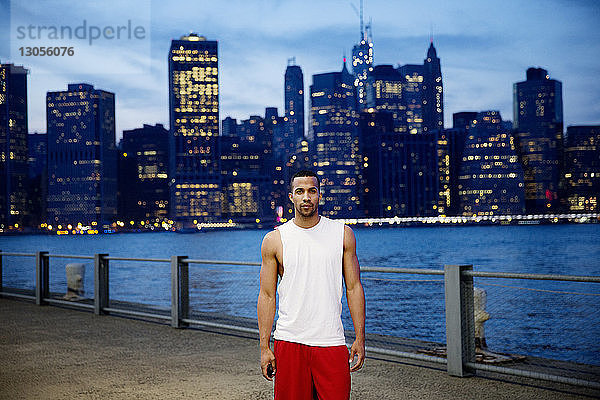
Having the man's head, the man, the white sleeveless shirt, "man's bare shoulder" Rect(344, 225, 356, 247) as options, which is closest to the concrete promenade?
the man

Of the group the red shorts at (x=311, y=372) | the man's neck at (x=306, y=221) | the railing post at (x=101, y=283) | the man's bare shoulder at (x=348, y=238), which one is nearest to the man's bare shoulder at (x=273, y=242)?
the man's neck at (x=306, y=221)

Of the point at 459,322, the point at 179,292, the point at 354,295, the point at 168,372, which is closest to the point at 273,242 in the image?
the point at 354,295

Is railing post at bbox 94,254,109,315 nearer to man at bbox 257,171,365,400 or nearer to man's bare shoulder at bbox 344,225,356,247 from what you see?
man at bbox 257,171,365,400

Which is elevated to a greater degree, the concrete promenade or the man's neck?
the man's neck

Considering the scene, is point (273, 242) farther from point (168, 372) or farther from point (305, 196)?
point (168, 372)

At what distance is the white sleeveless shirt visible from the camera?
377 cm

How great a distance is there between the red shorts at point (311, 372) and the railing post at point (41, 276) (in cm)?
1176

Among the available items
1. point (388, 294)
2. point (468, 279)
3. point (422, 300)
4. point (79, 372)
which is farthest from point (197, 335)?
point (388, 294)

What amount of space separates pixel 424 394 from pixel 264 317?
290cm

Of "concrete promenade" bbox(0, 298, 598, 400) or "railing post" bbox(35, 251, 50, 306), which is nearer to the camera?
"concrete promenade" bbox(0, 298, 598, 400)

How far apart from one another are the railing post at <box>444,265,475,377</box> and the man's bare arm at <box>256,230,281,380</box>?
11.5 ft

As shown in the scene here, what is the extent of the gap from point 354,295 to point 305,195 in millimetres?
677

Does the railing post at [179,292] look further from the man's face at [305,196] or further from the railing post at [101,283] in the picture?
the man's face at [305,196]

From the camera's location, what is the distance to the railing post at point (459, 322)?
6.90 metres
